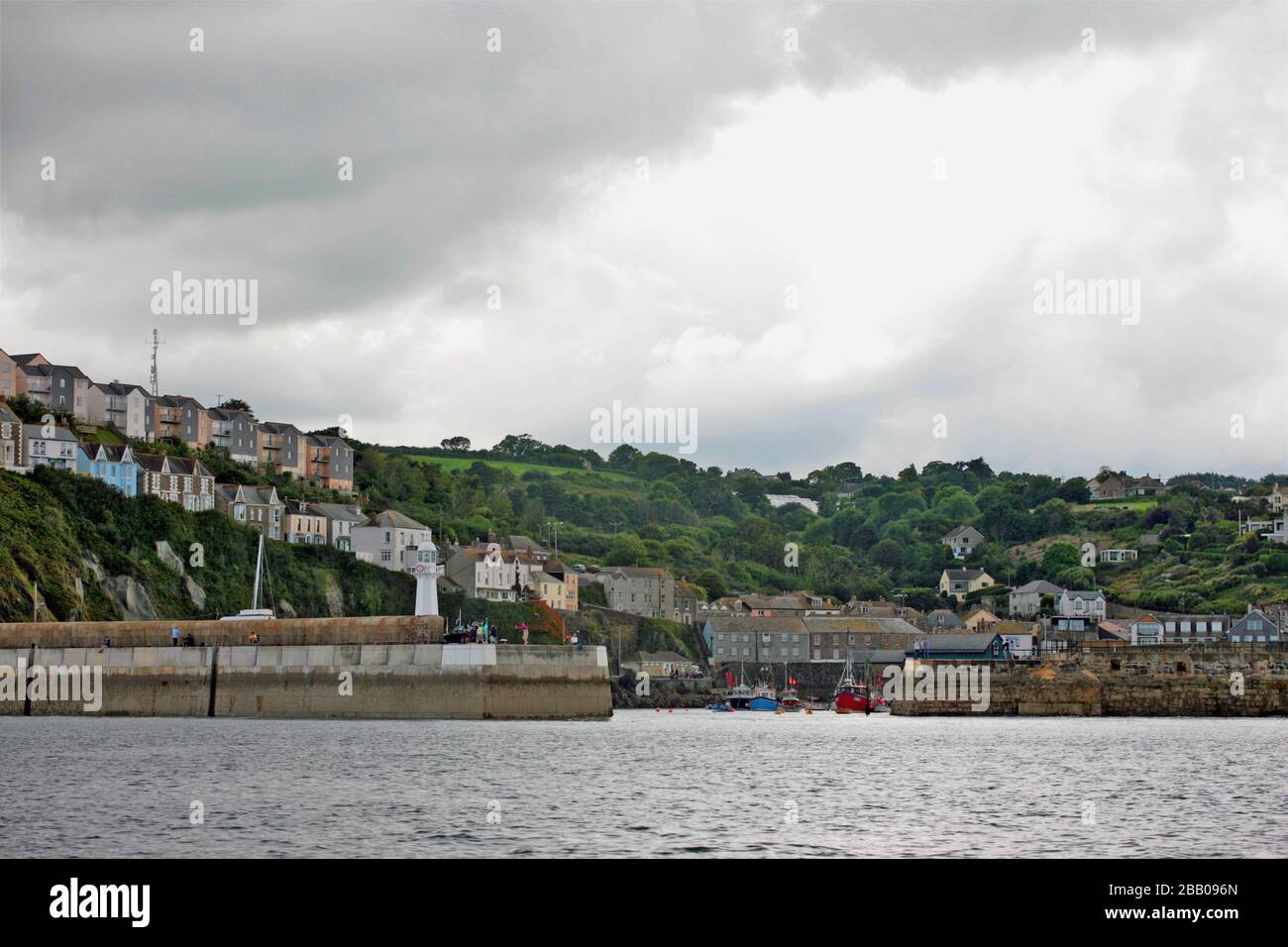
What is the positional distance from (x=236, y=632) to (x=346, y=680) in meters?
6.20

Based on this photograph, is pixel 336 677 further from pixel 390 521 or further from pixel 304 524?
pixel 390 521

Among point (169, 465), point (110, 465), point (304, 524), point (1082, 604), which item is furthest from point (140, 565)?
point (1082, 604)

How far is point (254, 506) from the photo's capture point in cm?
12306

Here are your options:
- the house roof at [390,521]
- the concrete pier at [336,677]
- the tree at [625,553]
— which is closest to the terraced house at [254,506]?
the house roof at [390,521]

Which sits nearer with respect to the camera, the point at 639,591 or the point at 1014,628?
the point at 1014,628

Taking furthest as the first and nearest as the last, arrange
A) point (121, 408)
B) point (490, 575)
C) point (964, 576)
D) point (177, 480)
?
point (964, 576) < point (490, 575) < point (121, 408) < point (177, 480)

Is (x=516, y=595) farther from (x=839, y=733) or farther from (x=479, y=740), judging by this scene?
(x=479, y=740)

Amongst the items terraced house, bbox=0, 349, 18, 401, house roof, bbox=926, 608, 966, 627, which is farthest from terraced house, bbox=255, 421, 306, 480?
house roof, bbox=926, 608, 966, 627

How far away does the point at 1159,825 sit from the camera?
30.4 metres

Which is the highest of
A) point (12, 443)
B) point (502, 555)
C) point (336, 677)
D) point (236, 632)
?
point (12, 443)

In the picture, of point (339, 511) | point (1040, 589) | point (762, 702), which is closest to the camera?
point (762, 702)

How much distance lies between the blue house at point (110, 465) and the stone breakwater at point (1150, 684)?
67.1 meters
